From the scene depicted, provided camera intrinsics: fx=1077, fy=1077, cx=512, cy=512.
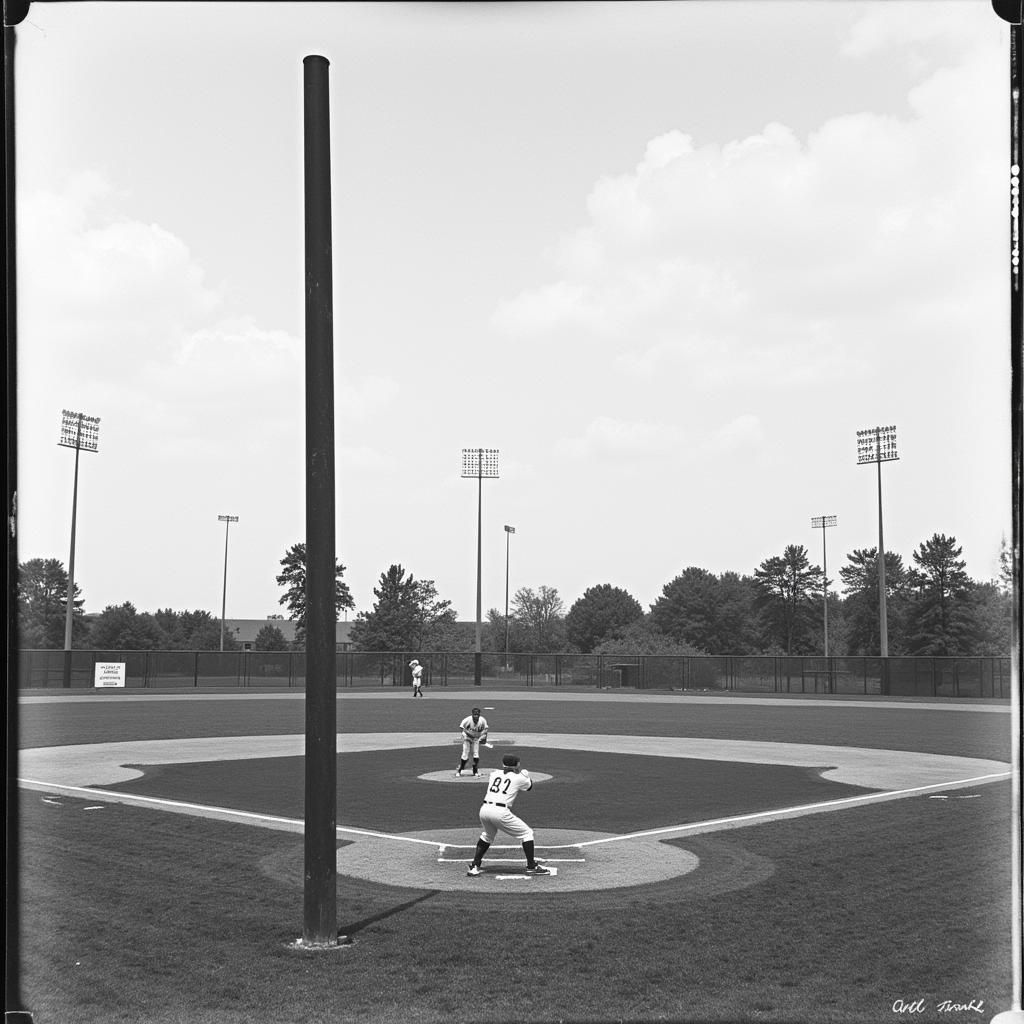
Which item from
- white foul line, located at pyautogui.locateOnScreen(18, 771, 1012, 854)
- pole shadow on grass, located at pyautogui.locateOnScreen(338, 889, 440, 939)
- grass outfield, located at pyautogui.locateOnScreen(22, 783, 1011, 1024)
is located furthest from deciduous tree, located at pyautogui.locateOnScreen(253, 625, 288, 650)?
pole shadow on grass, located at pyautogui.locateOnScreen(338, 889, 440, 939)

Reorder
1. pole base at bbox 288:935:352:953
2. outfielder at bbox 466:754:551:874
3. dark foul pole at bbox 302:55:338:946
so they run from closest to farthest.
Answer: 1. dark foul pole at bbox 302:55:338:946
2. pole base at bbox 288:935:352:953
3. outfielder at bbox 466:754:551:874

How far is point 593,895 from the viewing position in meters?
10.3

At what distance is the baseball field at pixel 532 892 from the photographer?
7.11 metres

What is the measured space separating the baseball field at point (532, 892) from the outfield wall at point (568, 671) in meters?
31.7

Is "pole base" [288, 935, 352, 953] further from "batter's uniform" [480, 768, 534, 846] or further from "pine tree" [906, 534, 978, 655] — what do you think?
"pine tree" [906, 534, 978, 655]

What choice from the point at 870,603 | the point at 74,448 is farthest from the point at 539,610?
the point at 74,448

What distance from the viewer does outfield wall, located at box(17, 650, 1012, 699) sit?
52.6 m

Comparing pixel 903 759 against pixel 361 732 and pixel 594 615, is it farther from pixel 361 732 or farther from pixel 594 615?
pixel 594 615

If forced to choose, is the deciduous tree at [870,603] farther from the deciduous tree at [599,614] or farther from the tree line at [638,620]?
the deciduous tree at [599,614]

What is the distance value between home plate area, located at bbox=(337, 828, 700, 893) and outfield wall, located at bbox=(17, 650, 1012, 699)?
40.2 metres

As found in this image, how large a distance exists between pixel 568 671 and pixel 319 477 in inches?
2472

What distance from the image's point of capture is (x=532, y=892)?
34.2 feet
